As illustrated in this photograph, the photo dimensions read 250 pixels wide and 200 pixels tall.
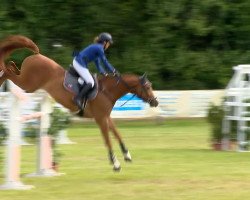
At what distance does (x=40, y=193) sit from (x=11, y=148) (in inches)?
29.9

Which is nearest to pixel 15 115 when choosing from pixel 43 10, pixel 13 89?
pixel 13 89

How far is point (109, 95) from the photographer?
13305 millimetres

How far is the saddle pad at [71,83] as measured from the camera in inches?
521

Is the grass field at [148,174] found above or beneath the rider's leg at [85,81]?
beneath

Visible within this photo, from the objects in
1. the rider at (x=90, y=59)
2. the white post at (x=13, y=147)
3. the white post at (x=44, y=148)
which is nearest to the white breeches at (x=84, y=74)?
the rider at (x=90, y=59)

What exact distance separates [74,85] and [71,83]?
6cm

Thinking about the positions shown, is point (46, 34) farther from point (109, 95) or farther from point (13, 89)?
point (13, 89)

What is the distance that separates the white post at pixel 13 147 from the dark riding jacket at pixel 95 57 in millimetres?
2412

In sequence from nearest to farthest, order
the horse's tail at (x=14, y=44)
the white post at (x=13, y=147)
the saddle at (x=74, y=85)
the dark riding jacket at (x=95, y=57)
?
the white post at (x=13, y=147) < the dark riding jacket at (x=95, y=57) < the saddle at (x=74, y=85) < the horse's tail at (x=14, y=44)

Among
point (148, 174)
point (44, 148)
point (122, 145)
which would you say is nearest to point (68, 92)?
point (122, 145)

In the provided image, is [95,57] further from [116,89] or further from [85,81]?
[116,89]

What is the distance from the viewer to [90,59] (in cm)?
1301

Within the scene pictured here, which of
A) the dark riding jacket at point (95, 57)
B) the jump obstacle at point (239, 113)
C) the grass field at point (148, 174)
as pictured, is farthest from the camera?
the jump obstacle at point (239, 113)

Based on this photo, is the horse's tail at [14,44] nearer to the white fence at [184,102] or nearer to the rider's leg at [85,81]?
the rider's leg at [85,81]
